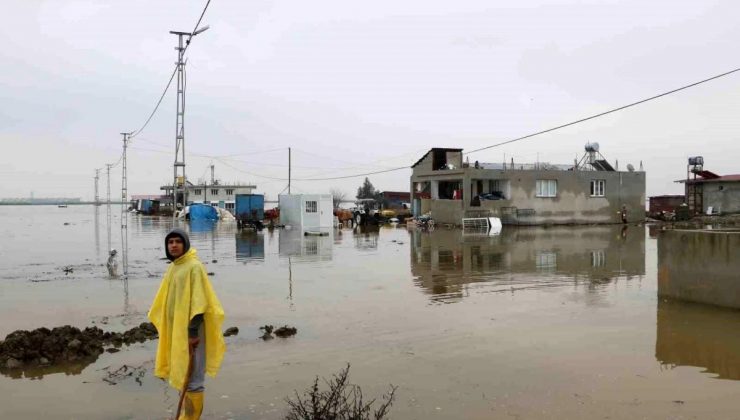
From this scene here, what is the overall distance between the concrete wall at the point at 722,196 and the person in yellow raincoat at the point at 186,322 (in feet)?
129

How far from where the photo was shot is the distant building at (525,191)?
39438 millimetres

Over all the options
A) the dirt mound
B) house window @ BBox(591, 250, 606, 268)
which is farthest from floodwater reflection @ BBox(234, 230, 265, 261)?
the dirt mound

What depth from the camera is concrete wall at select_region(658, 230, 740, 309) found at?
9406 mm

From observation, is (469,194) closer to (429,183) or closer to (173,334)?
(429,183)

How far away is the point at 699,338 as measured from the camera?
8.04 meters

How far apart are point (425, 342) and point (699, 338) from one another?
3691 millimetres

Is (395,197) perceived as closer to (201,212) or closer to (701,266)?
(201,212)

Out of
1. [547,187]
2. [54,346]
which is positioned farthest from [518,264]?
[547,187]

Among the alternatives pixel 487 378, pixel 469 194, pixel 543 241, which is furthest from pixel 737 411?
pixel 469 194

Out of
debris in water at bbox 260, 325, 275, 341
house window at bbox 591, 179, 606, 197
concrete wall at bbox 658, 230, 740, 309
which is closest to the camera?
debris in water at bbox 260, 325, 275, 341

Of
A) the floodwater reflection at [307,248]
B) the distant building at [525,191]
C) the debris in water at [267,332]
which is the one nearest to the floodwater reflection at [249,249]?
the floodwater reflection at [307,248]

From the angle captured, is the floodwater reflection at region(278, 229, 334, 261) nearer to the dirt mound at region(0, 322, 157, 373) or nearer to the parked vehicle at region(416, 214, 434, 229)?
the parked vehicle at region(416, 214, 434, 229)

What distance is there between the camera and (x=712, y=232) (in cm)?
970

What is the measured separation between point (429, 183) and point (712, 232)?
35.2 m
